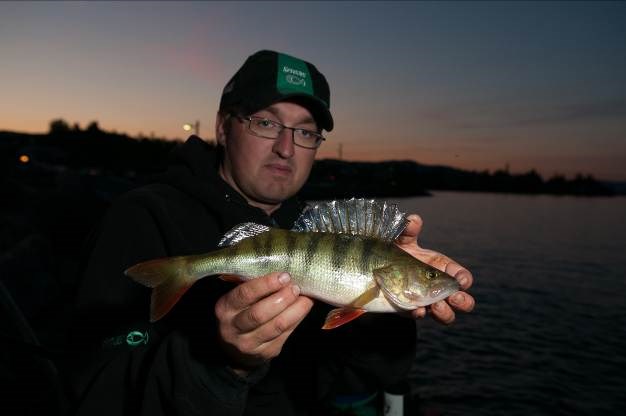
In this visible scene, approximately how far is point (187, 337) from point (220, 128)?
7.75ft

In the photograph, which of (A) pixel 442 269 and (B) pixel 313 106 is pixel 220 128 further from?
(A) pixel 442 269

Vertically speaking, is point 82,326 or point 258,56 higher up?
point 258,56

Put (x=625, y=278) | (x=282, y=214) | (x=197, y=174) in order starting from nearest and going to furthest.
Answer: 1. (x=197, y=174)
2. (x=282, y=214)
3. (x=625, y=278)

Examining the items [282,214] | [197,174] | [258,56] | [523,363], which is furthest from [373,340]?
[523,363]

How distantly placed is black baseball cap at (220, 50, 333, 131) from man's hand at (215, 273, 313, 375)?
1.97m

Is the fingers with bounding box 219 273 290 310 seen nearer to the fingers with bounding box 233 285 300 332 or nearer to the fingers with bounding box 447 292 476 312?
the fingers with bounding box 233 285 300 332

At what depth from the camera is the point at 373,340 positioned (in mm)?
3414

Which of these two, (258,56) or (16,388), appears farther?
(16,388)

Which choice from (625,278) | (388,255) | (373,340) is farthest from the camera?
(625,278)

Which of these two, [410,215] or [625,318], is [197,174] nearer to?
[410,215]

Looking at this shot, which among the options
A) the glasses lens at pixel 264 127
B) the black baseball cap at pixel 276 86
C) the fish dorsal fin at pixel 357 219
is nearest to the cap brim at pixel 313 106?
the black baseball cap at pixel 276 86

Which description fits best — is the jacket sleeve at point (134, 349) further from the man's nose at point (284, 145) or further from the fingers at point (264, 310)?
the man's nose at point (284, 145)

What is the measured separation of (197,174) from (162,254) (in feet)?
3.04

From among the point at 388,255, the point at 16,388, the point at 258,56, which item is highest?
the point at 258,56
